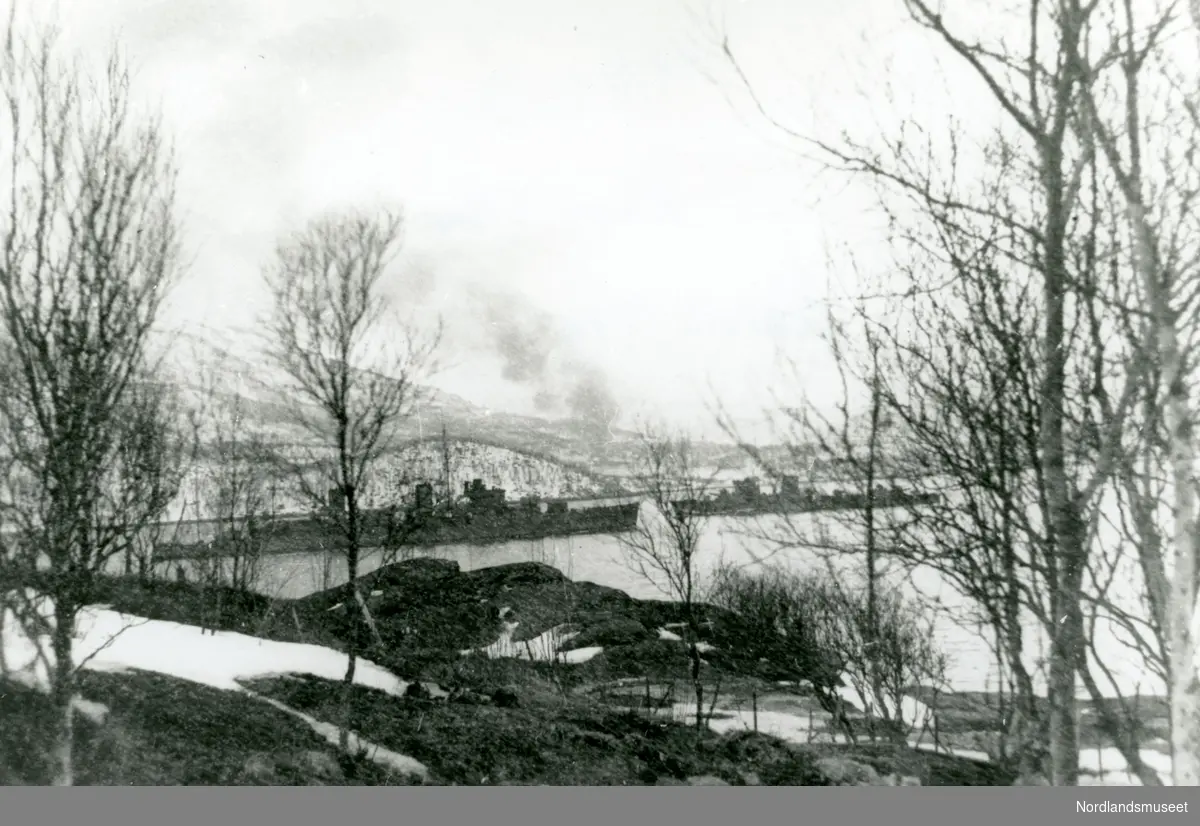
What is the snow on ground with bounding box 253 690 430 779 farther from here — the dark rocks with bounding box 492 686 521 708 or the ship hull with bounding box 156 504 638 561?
the ship hull with bounding box 156 504 638 561

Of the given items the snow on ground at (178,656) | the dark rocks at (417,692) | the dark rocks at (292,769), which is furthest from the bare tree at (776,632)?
the dark rocks at (292,769)

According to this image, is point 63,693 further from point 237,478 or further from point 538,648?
point 538,648

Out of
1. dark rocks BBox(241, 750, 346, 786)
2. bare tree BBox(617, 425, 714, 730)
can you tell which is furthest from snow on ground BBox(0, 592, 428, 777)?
bare tree BBox(617, 425, 714, 730)

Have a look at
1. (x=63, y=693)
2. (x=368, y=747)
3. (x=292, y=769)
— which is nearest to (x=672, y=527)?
(x=368, y=747)

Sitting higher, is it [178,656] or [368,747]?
Answer: [178,656]
